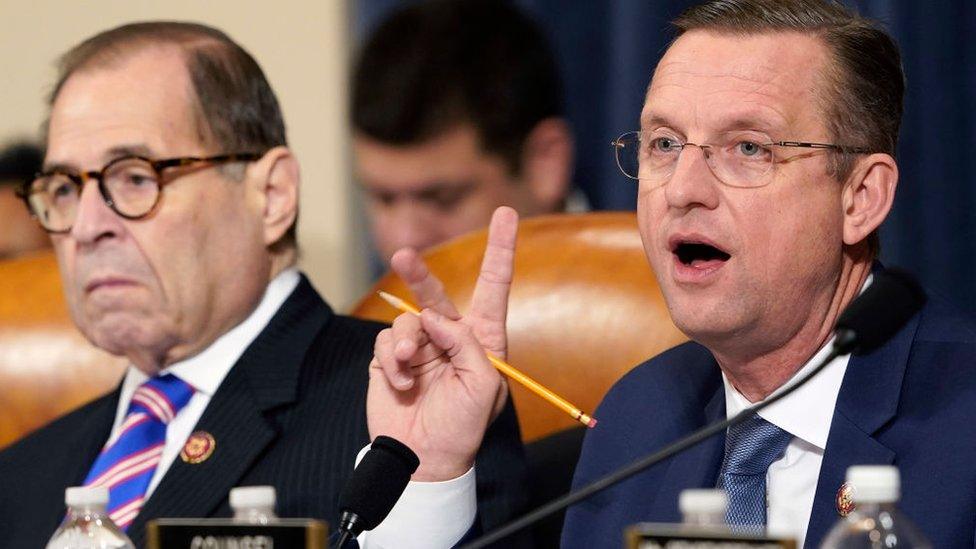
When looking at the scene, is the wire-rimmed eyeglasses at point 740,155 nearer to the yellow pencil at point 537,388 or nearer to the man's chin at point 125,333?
the yellow pencil at point 537,388

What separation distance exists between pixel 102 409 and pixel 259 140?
519mm

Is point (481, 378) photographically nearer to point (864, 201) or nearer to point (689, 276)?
point (689, 276)

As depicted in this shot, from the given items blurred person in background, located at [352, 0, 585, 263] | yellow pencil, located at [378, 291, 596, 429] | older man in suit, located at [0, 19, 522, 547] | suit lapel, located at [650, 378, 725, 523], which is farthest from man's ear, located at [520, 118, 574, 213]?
suit lapel, located at [650, 378, 725, 523]

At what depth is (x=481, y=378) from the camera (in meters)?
1.93

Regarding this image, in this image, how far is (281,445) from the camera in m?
2.27

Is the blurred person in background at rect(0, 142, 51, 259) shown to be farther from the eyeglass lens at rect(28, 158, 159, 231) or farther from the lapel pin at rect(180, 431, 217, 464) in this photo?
the lapel pin at rect(180, 431, 217, 464)

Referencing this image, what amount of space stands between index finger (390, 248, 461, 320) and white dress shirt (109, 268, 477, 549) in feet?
0.77

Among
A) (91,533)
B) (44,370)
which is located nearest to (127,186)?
(44,370)

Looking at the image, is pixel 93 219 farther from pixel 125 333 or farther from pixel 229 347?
pixel 229 347

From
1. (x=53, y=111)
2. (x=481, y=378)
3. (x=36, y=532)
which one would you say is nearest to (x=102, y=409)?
(x=36, y=532)

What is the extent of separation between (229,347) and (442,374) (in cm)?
63

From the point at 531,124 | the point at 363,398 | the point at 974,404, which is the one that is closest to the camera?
the point at 974,404

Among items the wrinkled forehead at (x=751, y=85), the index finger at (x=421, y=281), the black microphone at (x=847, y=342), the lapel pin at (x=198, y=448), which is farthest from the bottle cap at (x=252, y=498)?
the lapel pin at (x=198, y=448)

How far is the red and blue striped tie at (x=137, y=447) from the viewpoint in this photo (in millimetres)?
2352
